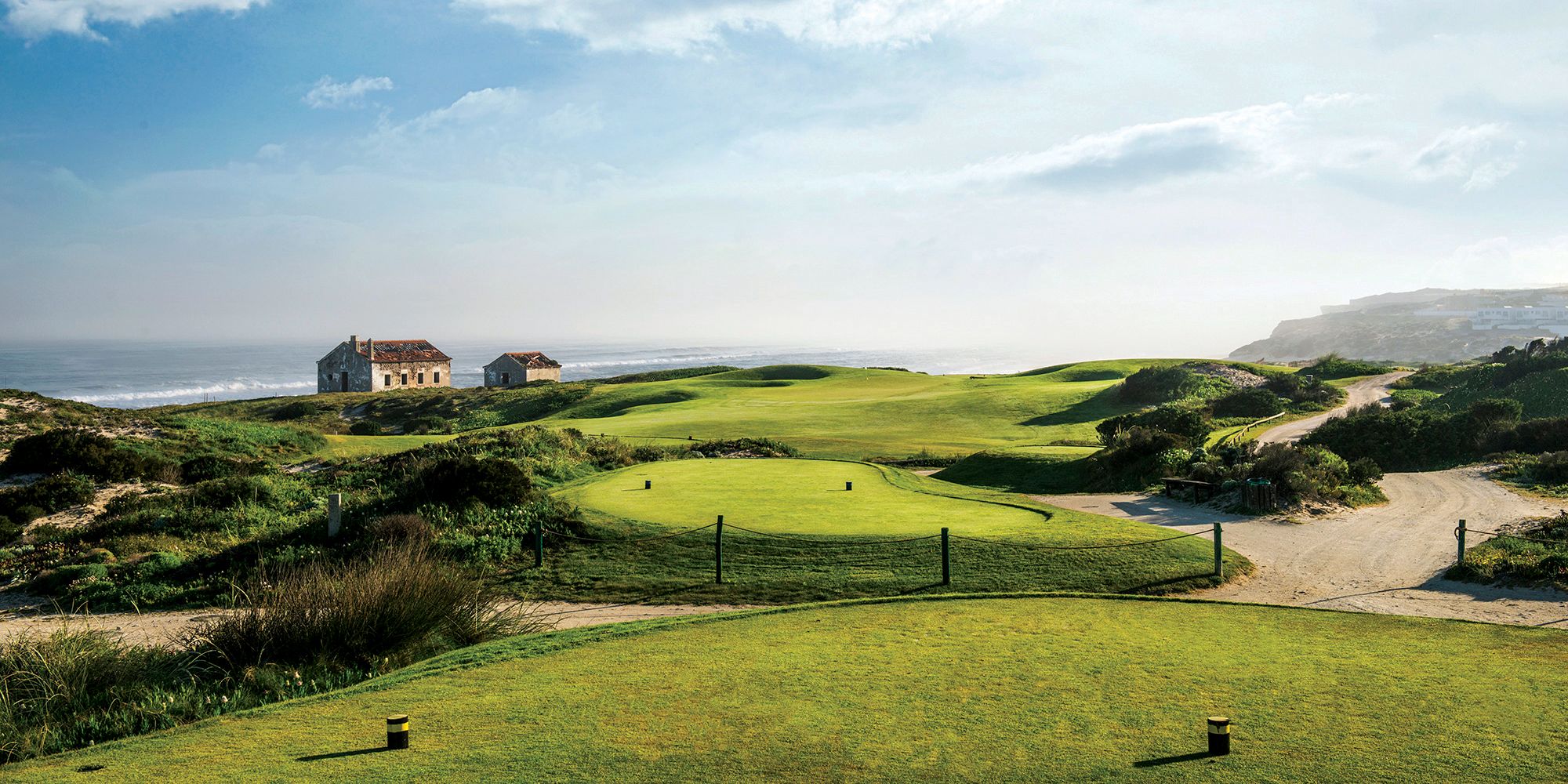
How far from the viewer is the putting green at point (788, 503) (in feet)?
54.4

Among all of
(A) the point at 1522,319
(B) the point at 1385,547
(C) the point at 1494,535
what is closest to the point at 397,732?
(B) the point at 1385,547

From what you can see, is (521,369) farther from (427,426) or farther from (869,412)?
(869,412)

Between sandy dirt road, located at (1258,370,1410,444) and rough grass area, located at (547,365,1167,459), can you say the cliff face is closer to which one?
sandy dirt road, located at (1258,370,1410,444)

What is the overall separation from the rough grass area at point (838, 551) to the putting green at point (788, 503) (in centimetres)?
6

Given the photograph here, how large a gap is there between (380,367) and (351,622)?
75.2 metres

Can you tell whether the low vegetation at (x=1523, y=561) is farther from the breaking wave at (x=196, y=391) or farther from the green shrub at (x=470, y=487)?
the breaking wave at (x=196, y=391)

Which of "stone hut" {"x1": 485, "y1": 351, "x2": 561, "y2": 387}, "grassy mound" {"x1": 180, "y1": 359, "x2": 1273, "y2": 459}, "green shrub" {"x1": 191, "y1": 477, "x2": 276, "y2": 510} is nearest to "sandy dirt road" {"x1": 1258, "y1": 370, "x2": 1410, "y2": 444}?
"grassy mound" {"x1": 180, "y1": 359, "x2": 1273, "y2": 459}

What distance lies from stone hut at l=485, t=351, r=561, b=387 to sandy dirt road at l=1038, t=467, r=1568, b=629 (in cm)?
6722

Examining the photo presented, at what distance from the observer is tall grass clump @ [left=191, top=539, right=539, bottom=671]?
30.9 ft

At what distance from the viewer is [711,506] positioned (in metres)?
18.1

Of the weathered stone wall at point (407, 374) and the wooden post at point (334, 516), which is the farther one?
the weathered stone wall at point (407, 374)

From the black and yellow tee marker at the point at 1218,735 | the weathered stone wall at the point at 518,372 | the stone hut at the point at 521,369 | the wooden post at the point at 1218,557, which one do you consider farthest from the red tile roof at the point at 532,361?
the black and yellow tee marker at the point at 1218,735

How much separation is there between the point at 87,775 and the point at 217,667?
327 cm

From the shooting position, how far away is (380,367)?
78312mm
